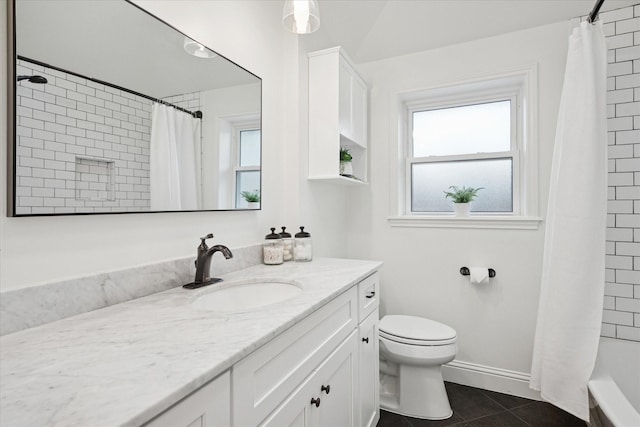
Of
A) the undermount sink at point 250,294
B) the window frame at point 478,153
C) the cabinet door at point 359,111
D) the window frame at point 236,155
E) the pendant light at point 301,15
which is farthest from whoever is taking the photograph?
the window frame at point 478,153

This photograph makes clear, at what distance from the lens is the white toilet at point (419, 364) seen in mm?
1842

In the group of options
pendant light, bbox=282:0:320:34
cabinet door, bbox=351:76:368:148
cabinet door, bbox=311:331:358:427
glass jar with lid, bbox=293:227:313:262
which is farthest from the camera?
cabinet door, bbox=351:76:368:148

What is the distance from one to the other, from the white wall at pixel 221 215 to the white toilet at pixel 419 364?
741 mm

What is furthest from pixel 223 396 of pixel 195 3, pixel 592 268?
pixel 592 268

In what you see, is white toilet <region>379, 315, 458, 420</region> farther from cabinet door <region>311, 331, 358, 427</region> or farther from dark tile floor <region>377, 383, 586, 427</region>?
cabinet door <region>311, 331, 358, 427</region>

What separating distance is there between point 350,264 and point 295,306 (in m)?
0.74

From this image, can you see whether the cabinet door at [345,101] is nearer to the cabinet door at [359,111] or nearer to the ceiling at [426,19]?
the cabinet door at [359,111]

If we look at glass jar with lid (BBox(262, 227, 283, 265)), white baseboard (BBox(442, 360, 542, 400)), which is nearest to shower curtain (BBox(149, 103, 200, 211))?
glass jar with lid (BBox(262, 227, 283, 265))

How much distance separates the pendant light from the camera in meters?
1.36

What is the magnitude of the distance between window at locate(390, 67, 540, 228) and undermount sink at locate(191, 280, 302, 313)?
53.7 inches

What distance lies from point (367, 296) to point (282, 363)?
2.57ft

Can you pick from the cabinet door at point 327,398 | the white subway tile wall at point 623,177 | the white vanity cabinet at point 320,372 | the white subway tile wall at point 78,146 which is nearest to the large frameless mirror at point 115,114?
the white subway tile wall at point 78,146

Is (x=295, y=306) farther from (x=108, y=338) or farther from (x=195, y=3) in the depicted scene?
(x=195, y=3)

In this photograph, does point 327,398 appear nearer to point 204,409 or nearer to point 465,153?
point 204,409
